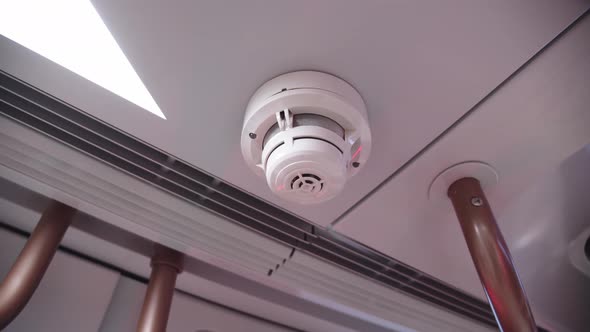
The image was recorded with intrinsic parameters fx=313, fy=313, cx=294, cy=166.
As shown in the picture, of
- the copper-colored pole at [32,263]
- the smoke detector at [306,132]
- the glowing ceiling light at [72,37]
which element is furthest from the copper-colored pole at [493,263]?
the copper-colored pole at [32,263]

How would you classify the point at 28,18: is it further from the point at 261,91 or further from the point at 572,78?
the point at 572,78

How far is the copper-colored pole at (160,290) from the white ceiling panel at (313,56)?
0.40 m

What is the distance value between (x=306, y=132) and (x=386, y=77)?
0.51ft

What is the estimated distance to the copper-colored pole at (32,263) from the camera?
0.56 meters

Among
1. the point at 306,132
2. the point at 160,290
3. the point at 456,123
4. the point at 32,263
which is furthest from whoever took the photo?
the point at 160,290

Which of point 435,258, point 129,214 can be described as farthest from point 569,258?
point 129,214

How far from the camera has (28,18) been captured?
17.1 inches

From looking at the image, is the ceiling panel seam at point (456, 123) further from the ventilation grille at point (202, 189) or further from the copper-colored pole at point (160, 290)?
the copper-colored pole at point (160, 290)

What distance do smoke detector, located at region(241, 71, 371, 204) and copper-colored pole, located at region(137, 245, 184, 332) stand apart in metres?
0.49

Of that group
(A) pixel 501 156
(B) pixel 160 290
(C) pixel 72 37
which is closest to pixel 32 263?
(B) pixel 160 290

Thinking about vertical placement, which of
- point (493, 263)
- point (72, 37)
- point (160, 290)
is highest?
point (72, 37)

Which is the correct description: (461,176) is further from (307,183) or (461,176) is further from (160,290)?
(160,290)

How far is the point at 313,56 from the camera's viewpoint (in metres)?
0.44

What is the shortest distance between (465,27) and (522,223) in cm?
49
